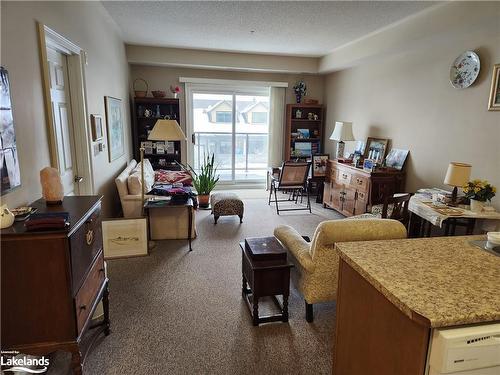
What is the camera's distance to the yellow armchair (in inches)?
81.6

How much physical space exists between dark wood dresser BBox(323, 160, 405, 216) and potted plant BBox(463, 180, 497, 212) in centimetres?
132

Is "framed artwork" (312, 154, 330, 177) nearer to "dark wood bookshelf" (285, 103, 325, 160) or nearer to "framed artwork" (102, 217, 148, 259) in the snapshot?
"dark wood bookshelf" (285, 103, 325, 160)

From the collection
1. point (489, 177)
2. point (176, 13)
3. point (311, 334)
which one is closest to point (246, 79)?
point (176, 13)

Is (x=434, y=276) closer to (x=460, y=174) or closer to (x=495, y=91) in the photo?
(x=460, y=174)

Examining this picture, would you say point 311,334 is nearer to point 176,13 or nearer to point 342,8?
point 342,8

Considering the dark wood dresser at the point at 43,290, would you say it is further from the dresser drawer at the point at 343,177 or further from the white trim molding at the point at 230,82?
the white trim molding at the point at 230,82

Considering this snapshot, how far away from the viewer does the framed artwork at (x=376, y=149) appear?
4.70 metres

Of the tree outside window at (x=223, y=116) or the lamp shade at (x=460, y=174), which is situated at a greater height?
the tree outside window at (x=223, y=116)

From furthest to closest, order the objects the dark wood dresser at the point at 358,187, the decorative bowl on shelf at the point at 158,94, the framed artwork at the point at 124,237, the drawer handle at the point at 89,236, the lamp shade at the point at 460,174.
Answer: the decorative bowl on shelf at the point at 158,94, the dark wood dresser at the point at 358,187, the framed artwork at the point at 124,237, the lamp shade at the point at 460,174, the drawer handle at the point at 89,236

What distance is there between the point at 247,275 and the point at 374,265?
1368 millimetres

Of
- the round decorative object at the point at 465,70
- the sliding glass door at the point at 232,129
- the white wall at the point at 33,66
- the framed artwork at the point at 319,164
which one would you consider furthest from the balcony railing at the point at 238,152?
the round decorative object at the point at 465,70

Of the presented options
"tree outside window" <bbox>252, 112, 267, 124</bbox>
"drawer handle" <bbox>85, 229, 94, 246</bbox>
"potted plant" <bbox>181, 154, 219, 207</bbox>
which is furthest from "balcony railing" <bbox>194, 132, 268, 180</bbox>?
"drawer handle" <bbox>85, 229, 94, 246</bbox>

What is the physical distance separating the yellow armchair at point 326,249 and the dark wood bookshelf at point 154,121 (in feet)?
13.7

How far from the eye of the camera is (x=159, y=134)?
3.39 metres
